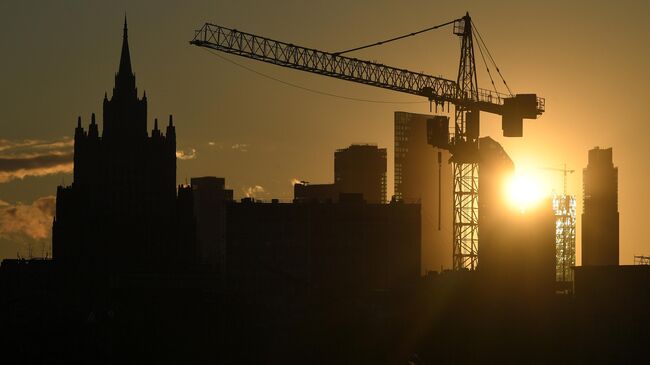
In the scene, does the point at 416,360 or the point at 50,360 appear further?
the point at 50,360

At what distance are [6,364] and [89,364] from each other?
10509mm

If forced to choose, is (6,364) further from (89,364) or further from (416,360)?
(416,360)

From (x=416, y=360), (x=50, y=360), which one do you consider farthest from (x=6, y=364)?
(x=416, y=360)

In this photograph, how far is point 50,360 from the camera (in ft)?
652

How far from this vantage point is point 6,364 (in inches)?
7672

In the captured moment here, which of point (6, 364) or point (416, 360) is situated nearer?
point (416, 360)

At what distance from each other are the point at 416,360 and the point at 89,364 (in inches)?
2621

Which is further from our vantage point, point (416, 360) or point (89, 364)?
point (89, 364)

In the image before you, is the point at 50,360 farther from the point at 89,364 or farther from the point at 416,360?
the point at 416,360

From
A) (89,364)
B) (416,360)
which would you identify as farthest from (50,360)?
(416,360)

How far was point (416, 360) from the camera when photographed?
145000mm

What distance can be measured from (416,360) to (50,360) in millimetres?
68187

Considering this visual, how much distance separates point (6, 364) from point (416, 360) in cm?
6834
